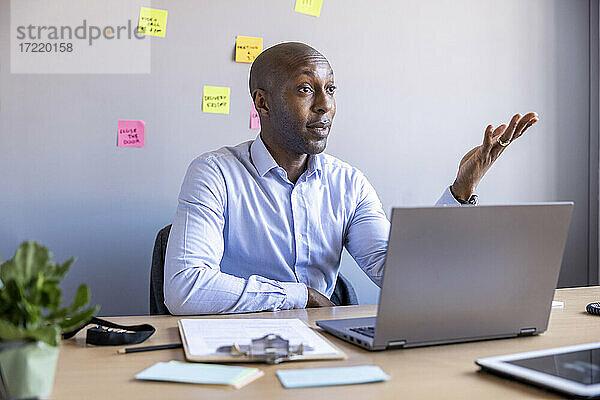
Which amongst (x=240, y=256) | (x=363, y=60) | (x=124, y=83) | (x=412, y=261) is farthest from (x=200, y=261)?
(x=363, y=60)

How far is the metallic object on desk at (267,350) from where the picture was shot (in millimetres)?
1031

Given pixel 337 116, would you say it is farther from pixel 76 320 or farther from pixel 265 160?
pixel 76 320

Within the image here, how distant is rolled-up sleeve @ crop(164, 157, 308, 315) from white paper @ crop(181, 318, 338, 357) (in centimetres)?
17

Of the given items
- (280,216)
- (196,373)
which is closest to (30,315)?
(196,373)

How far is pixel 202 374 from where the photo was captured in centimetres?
96

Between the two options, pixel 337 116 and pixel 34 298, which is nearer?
pixel 34 298

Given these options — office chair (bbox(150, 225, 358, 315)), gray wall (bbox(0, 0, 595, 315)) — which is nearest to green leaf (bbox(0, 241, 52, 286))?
office chair (bbox(150, 225, 358, 315))

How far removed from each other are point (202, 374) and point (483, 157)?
3.86 feet

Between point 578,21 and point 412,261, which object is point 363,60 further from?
point 412,261

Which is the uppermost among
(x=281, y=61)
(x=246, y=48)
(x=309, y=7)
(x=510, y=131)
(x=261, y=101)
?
(x=309, y=7)

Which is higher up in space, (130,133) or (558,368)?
(130,133)

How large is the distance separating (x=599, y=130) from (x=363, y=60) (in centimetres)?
117

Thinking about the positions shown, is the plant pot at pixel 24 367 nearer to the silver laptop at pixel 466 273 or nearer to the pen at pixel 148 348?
the pen at pixel 148 348

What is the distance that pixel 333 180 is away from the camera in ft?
6.63
